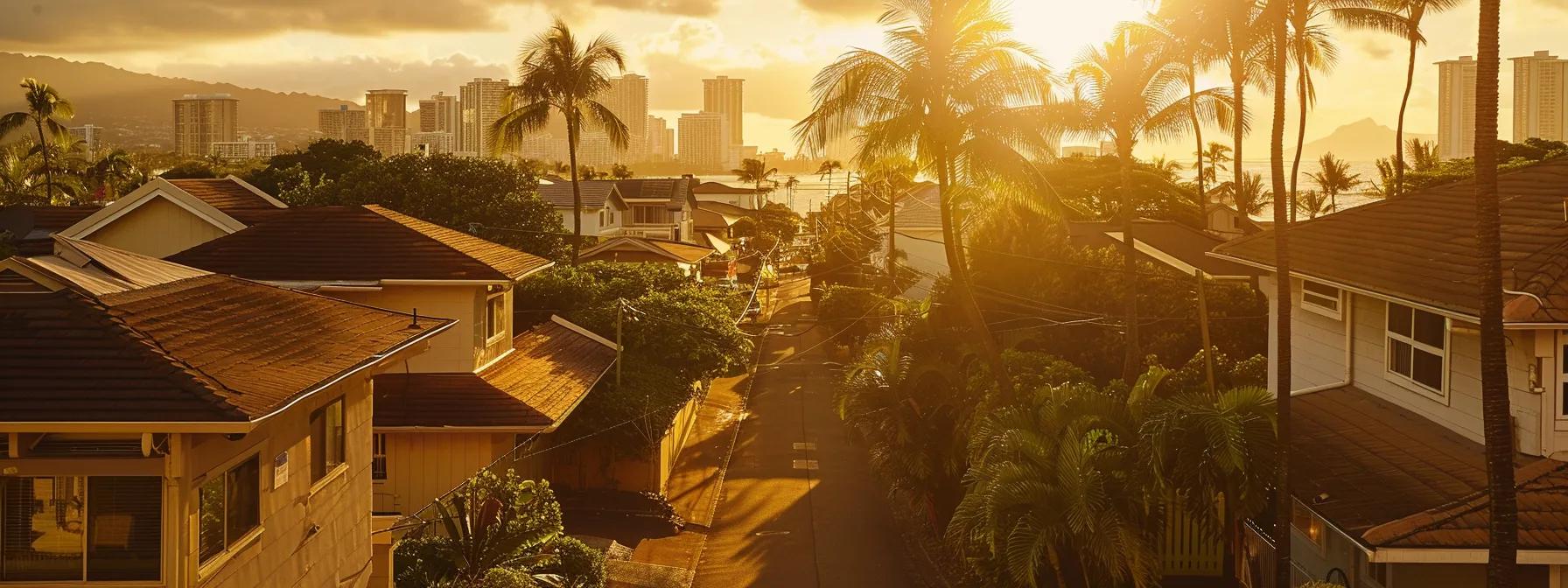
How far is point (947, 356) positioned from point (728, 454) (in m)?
10.8

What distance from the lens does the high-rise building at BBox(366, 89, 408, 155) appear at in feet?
534

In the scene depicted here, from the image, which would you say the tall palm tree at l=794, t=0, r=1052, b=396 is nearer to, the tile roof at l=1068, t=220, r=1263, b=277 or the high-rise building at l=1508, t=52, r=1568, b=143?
the tile roof at l=1068, t=220, r=1263, b=277

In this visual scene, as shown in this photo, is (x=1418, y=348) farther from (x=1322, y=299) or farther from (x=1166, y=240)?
(x=1166, y=240)

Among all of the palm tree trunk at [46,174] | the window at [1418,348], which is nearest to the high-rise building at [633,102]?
the palm tree trunk at [46,174]

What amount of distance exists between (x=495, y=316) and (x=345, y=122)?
16819 centimetres

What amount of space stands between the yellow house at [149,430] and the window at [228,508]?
0.02 metres

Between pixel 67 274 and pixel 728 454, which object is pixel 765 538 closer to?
pixel 728 454

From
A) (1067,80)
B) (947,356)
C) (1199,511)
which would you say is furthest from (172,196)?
(1199,511)

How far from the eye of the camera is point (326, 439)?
45.3ft

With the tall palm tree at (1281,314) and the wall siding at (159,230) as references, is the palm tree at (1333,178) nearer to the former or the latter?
the tall palm tree at (1281,314)

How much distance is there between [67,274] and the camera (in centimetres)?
1159

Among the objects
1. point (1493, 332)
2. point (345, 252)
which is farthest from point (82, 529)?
point (345, 252)

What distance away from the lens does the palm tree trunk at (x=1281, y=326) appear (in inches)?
585

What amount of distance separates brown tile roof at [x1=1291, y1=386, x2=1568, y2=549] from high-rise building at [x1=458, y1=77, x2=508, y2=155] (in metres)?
103
